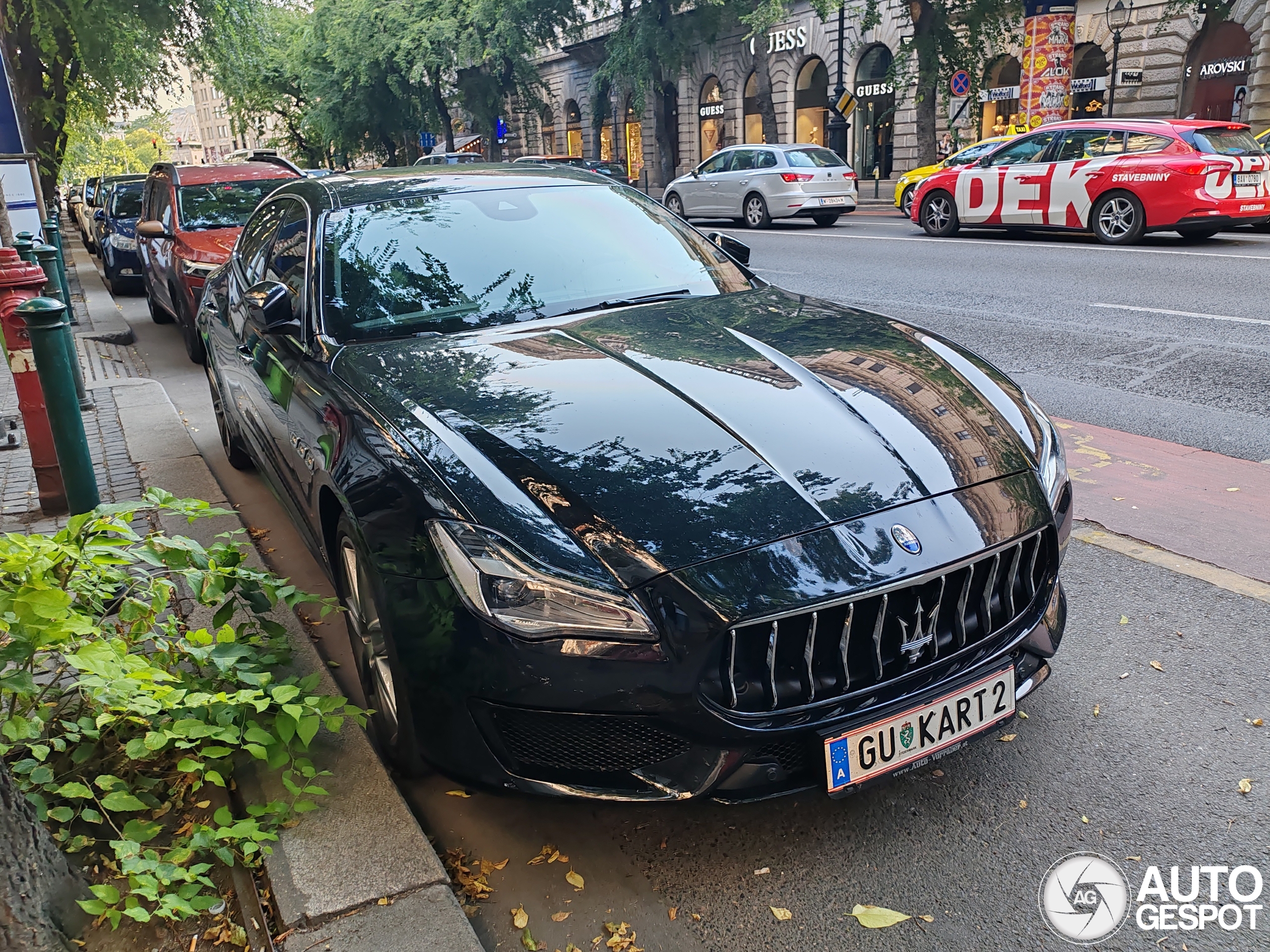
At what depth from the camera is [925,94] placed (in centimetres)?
2612

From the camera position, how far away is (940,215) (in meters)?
16.7

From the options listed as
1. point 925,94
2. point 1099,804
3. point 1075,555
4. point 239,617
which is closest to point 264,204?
point 239,617

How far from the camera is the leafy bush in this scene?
2533 mm

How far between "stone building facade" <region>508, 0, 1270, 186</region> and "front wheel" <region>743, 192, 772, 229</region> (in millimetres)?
7001

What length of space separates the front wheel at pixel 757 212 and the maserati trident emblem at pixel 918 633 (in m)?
19.2

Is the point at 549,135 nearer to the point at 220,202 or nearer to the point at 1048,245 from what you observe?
the point at 1048,245

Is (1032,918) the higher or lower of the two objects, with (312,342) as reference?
lower

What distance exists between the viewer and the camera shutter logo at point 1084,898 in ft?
7.68

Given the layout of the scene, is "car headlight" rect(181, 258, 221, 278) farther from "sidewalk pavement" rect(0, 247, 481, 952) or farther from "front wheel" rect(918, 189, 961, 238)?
"front wheel" rect(918, 189, 961, 238)

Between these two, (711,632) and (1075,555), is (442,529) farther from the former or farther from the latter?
(1075,555)

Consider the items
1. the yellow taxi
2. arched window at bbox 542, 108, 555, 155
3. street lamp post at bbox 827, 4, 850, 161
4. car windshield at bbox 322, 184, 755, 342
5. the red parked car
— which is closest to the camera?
car windshield at bbox 322, 184, 755, 342

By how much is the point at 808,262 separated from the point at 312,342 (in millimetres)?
11662

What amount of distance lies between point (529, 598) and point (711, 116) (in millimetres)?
40812

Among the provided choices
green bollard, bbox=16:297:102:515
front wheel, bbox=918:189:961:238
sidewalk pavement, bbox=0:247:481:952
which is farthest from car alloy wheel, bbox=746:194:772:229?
sidewalk pavement, bbox=0:247:481:952
